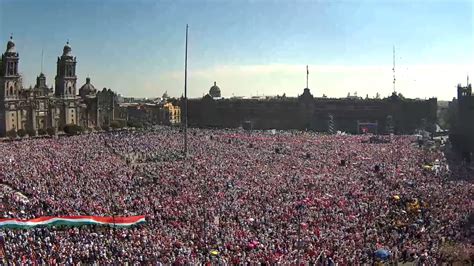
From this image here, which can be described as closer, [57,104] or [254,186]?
[254,186]

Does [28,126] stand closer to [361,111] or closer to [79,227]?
[361,111]

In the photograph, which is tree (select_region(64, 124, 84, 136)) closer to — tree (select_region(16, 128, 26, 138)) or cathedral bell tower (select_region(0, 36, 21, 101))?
tree (select_region(16, 128, 26, 138))

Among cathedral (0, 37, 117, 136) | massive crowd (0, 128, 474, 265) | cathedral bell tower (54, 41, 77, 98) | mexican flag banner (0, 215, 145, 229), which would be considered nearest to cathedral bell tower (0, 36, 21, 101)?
cathedral (0, 37, 117, 136)

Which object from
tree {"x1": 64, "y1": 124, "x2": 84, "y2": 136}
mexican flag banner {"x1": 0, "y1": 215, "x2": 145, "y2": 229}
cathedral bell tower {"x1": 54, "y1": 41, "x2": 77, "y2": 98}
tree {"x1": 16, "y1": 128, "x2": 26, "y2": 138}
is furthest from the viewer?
cathedral bell tower {"x1": 54, "y1": 41, "x2": 77, "y2": 98}

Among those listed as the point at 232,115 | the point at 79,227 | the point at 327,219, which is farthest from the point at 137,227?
the point at 232,115

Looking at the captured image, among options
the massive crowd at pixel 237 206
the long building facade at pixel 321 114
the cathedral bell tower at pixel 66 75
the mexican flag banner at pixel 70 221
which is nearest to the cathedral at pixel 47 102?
the cathedral bell tower at pixel 66 75

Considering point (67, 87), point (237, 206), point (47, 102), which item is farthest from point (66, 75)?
point (237, 206)
